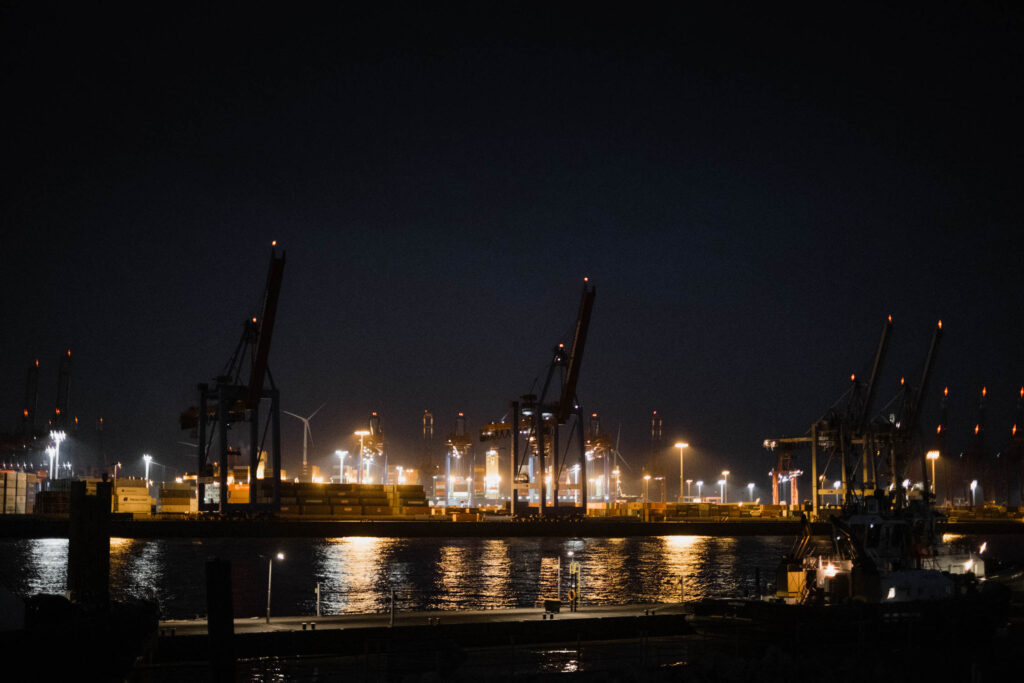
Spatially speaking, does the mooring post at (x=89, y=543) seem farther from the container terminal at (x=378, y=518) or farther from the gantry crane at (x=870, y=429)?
the gantry crane at (x=870, y=429)

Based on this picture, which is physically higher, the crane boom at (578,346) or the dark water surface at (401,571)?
the crane boom at (578,346)

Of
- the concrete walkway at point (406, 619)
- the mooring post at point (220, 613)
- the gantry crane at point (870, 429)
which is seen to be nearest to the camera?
the mooring post at point (220, 613)

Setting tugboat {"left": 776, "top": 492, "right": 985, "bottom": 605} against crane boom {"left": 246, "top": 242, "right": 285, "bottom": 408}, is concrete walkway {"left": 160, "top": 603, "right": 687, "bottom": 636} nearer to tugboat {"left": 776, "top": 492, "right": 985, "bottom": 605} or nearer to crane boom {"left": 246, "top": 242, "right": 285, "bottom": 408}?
tugboat {"left": 776, "top": 492, "right": 985, "bottom": 605}

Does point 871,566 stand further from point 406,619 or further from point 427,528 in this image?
point 427,528

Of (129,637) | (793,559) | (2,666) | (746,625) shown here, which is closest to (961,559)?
(793,559)

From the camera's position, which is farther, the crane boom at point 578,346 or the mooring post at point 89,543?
the crane boom at point 578,346

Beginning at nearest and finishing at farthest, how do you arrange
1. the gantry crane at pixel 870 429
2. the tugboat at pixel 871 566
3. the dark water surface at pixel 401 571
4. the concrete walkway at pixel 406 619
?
1. the concrete walkway at pixel 406 619
2. the tugboat at pixel 871 566
3. the dark water surface at pixel 401 571
4. the gantry crane at pixel 870 429

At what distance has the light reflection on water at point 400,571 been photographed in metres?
51.0

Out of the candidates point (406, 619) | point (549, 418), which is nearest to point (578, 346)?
point (549, 418)

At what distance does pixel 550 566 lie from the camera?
7812cm

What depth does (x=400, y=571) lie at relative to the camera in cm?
6956

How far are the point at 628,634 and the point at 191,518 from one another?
101082 millimetres

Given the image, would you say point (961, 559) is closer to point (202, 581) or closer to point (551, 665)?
point (551, 665)

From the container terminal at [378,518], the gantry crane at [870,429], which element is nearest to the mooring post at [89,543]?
the container terminal at [378,518]
